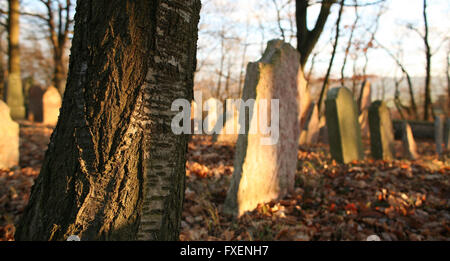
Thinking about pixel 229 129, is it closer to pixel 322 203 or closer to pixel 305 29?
pixel 305 29

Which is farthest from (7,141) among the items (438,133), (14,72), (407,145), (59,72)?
(438,133)

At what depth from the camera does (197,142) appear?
673 cm

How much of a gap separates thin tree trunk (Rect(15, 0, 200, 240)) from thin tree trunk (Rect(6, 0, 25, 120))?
10.8 meters

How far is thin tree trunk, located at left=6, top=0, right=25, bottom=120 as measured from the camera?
992 cm

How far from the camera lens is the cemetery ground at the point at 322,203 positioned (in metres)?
2.97

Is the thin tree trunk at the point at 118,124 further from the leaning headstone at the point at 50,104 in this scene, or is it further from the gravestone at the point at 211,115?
the leaning headstone at the point at 50,104

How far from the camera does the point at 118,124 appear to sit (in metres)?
1.40

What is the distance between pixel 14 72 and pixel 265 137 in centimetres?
1058

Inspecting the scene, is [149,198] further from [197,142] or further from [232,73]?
[232,73]

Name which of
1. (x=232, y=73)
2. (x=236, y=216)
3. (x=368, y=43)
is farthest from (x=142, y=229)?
(x=232, y=73)

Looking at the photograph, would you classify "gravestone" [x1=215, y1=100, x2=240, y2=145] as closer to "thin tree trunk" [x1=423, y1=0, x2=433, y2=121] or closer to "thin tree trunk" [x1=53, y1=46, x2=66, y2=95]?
"thin tree trunk" [x1=53, y1=46, x2=66, y2=95]

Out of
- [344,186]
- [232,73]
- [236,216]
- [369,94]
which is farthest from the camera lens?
[232,73]
